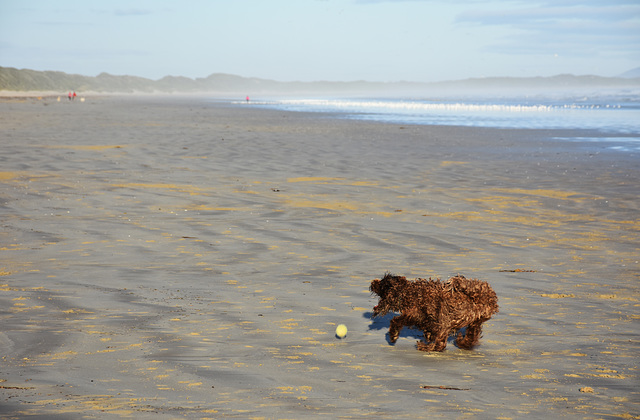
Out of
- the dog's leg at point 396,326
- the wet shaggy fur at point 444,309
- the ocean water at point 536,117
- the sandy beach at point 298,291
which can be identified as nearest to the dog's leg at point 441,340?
the wet shaggy fur at point 444,309

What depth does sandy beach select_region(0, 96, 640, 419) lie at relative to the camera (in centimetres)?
555

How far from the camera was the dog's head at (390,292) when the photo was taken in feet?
22.4

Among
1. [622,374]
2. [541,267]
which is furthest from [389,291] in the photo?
[541,267]

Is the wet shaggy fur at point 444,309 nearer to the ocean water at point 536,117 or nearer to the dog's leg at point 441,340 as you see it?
the dog's leg at point 441,340

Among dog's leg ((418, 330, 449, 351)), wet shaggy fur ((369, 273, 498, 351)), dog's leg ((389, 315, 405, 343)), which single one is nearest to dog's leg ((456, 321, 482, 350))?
wet shaggy fur ((369, 273, 498, 351))

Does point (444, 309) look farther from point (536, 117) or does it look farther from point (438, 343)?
point (536, 117)

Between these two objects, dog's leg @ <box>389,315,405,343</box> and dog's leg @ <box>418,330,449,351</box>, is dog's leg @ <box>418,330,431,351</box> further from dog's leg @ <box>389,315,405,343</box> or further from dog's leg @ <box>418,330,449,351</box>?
dog's leg @ <box>389,315,405,343</box>

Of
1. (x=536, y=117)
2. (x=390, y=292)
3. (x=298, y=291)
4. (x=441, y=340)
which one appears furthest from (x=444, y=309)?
(x=536, y=117)

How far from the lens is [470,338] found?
21.8ft

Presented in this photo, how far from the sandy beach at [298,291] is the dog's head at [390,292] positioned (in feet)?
1.07

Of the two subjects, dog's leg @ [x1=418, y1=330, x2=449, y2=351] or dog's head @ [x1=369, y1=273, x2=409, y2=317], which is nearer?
dog's leg @ [x1=418, y1=330, x2=449, y2=351]

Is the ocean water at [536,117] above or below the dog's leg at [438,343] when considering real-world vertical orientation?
above

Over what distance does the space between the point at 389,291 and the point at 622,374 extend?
216 centimetres

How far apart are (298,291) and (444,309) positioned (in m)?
2.61
